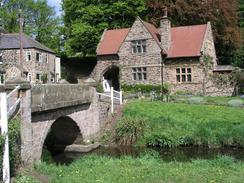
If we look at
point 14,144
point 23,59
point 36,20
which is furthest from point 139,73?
point 36,20

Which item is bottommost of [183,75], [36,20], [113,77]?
[183,75]

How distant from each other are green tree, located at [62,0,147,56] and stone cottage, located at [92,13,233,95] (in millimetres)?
7725

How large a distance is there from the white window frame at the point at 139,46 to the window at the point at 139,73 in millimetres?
1690

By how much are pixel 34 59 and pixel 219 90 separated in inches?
845

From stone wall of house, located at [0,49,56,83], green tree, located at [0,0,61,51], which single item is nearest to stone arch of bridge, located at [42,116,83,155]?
stone wall of house, located at [0,49,56,83]

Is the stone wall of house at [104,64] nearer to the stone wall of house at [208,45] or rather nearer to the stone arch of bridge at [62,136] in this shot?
the stone wall of house at [208,45]

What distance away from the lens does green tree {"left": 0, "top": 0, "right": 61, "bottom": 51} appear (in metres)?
58.6

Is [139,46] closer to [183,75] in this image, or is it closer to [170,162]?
[183,75]

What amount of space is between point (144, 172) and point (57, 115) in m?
5.70

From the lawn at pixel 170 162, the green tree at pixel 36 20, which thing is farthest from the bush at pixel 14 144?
the green tree at pixel 36 20

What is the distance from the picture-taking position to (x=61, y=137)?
21.4 m

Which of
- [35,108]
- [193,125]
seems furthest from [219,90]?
Result: [35,108]

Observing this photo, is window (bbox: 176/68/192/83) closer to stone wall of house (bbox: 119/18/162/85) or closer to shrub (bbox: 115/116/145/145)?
stone wall of house (bbox: 119/18/162/85)

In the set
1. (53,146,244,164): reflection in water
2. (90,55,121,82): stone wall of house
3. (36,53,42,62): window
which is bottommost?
(53,146,244,164): reflection in water
